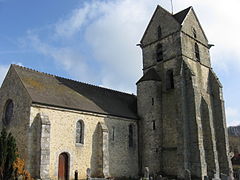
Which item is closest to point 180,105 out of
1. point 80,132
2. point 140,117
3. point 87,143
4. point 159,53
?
point 140,117

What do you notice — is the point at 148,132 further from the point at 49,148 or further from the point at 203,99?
the point at 49,148

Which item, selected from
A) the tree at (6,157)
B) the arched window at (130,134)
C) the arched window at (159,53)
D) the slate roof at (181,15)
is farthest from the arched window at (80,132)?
the slate roof at (181,15)

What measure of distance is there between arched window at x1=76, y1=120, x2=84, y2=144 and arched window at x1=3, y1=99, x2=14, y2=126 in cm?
531

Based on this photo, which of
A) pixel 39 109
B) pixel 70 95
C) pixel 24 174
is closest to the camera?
pixel 24 174

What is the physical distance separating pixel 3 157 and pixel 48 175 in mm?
3937

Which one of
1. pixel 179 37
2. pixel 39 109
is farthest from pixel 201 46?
pixel 39 109

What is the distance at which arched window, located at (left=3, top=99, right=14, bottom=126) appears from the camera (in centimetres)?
2150

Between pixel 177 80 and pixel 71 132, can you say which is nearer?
pixel 71 132

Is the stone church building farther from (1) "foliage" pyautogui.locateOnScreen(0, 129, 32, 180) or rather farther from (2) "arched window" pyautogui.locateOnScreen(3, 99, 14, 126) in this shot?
(1) "foliage" pyautogui.locateOnScreen(0, 129, 32, 180)

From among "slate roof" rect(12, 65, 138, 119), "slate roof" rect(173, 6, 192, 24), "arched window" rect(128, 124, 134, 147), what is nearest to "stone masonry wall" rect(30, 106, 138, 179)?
"arched window" rect(128, 124, 134, 147)

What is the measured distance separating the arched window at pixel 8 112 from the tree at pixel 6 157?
18.7 ft

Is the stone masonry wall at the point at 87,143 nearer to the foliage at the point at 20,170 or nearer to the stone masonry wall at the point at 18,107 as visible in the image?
the stone masonry wall at the point at 18,107

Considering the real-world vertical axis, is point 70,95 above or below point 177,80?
below

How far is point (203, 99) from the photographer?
26266 millimetres
